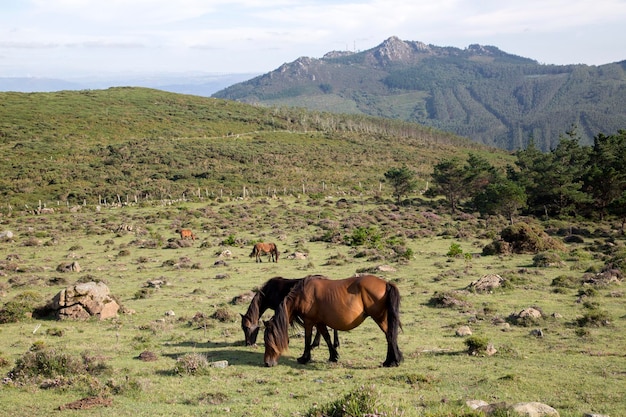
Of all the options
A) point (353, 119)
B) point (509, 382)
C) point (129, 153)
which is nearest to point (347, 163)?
point (129, 153)

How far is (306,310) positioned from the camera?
11891mm

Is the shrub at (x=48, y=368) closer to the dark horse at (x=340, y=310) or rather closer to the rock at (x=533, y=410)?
the dark horse at (x=340, y=310)

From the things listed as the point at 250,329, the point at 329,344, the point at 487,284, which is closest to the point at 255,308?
the point at 250,329

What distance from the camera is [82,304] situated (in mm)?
17141

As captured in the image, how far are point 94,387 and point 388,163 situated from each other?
4302 inches

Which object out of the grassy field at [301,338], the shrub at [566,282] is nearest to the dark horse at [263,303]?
the grassy field at [301,338]

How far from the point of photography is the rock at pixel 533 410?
7.98m

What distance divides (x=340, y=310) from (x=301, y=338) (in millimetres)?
3440

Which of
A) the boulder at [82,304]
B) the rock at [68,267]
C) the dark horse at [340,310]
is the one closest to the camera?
the dark horse at [340,310]

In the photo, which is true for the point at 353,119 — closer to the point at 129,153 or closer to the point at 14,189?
the point at 129,153

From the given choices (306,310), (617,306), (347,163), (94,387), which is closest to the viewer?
(94,387)

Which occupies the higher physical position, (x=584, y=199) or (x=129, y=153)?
(x=129, y=153)

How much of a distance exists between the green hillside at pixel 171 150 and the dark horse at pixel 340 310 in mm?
61250

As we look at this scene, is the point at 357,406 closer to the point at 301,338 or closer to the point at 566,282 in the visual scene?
the point at 301,338
